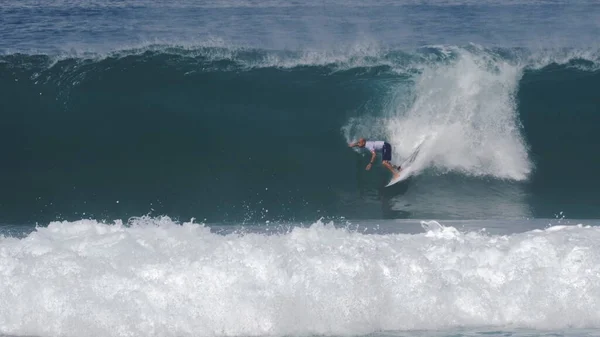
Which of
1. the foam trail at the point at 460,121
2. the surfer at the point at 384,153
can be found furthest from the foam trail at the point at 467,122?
the surfer at the point at 384,153

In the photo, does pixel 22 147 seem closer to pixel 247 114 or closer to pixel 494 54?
pixel 247 114

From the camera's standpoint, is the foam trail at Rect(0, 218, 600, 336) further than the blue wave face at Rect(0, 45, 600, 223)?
No

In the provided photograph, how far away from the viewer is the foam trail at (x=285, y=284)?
782 centimetres

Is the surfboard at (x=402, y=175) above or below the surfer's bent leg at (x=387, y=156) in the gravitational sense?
below

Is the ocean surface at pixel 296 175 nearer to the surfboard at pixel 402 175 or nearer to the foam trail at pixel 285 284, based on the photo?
the foam trail at pixel 285 284

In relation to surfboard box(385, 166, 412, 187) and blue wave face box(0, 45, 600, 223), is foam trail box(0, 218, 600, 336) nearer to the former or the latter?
blue wave face box(0, 45, 600, 223)

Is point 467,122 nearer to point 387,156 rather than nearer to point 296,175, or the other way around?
point 387,156

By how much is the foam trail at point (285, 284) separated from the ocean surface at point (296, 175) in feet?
0.07

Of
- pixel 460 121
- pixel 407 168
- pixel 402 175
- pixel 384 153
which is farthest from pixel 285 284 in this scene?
pixel 460 121

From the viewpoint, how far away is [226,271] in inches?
326

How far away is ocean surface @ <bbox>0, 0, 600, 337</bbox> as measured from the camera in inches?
316

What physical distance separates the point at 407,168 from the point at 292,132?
2246mm

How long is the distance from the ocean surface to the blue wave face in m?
0.04

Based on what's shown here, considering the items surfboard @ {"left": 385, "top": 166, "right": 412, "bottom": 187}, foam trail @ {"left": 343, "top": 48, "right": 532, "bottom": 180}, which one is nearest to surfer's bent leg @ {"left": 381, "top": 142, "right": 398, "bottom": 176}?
surfboard @ {"left": 385, "top": 166, "right": 412, "bottom": 187}
